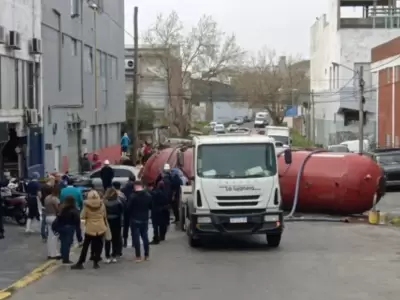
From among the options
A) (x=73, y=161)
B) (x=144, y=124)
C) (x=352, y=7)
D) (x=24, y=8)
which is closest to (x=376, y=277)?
(x=24, y=8)

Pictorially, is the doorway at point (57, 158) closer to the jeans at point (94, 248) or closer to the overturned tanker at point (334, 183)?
the overturned tanker at point (334, 183)

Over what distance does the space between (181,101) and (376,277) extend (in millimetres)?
68349

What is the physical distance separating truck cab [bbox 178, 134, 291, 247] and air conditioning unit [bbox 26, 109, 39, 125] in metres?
12.5

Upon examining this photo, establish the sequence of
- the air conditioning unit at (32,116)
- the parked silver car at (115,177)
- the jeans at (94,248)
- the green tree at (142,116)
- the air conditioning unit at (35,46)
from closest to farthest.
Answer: the jeans at (94,248) → the parked silver car at (115,177) → the air conditioning unit at (32,116) → the air conditioning unit at (35,46) → the green tree at (142,116)

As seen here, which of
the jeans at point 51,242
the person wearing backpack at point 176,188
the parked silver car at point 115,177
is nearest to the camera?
the jeans at point 51,242

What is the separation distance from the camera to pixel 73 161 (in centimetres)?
4078

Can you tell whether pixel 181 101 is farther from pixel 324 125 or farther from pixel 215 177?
pixel 215 177

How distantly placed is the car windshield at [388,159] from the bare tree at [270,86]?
209 feet

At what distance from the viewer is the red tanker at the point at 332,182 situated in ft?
88.6

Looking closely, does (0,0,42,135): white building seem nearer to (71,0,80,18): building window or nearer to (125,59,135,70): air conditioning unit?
(71,0,80,18): building window

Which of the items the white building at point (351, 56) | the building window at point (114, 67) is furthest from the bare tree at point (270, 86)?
the building window at point (114, 67)

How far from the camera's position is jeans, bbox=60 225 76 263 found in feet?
56.2

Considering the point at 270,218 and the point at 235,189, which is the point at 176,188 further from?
the point at 270,218

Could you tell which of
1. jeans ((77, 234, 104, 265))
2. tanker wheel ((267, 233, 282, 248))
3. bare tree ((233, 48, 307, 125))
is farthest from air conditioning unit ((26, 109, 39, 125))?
bare tree ((233, 48, 307, 125))
